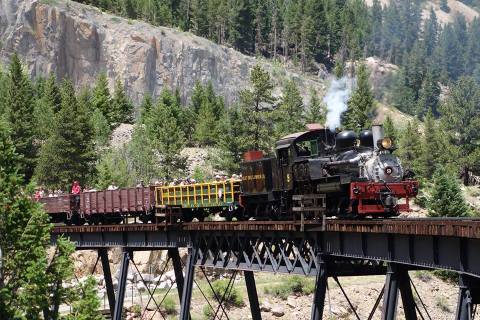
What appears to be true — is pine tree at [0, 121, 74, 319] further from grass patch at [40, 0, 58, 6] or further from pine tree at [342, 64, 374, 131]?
grass patch at [40, 0, 58, 6]

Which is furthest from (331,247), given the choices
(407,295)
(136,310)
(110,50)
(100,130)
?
(110,50)

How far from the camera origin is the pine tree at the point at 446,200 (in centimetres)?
5166

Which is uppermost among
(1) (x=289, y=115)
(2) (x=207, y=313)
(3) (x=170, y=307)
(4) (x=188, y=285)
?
(1) (x=289, y=115)

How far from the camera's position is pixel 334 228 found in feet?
80.5

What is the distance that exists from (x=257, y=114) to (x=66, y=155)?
56.3 ft

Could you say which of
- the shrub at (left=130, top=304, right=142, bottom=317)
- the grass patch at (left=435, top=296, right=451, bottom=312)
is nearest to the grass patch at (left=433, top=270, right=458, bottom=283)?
the grass patch at (left=435, top=296, right=451, bottom=312)

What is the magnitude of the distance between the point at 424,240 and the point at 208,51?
Result: 10534 cm

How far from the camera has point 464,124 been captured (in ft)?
272

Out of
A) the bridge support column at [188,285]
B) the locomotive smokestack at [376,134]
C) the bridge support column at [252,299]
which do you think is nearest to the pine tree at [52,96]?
the bridge support column at [188,285]

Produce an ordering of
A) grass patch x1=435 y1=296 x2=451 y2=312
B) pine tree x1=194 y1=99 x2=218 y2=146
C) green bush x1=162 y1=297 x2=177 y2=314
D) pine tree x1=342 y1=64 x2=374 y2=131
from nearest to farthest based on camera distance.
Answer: green bush x1=162 y1=297 x2=177 y2=314
grass patch x1=435 y1=296 x2=451 y2=312
pine tree x1=342 y1=64 x2=374 y2=131
pine tree x1=194 y1=99 x2=218 y2=146

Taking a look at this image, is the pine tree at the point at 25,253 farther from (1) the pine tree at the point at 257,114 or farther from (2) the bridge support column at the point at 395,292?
(1) the pine tree at the point at 257,114

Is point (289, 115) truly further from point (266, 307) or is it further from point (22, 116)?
point (266, 307)

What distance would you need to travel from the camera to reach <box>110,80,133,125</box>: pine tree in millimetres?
100375

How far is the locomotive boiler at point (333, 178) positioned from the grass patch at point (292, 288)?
1978cm
